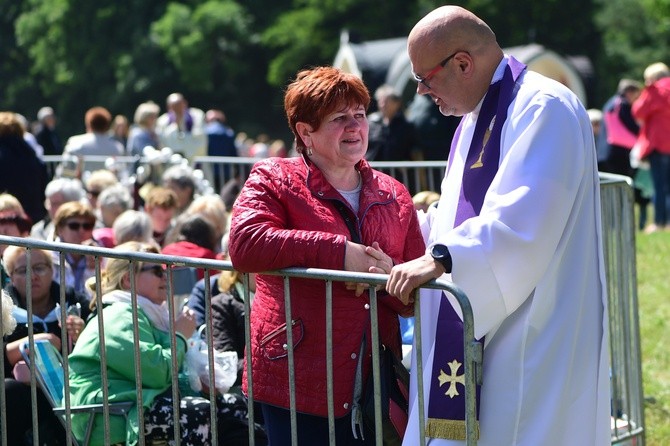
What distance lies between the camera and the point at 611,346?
596 centimetres

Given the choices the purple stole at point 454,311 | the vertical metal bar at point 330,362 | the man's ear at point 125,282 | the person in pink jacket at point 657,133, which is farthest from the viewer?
the person in pink jacket at point 657,133

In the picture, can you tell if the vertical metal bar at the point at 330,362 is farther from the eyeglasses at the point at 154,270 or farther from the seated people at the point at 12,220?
the seated people at the point at 12,220

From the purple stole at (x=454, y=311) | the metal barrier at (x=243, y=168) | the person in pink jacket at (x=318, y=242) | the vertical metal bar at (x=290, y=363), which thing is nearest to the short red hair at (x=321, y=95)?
the person in pink jacket at (x=318, y=242)

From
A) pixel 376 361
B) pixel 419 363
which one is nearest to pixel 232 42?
pixel 376 361

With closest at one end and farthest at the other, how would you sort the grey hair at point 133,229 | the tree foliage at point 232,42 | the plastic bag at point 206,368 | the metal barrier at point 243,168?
the plastic bag at point 206,368
the grey hair at point 133,229
the metal barrier at point 243,168
the tree foliage at point 232,42

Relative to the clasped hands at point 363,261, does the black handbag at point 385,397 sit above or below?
below

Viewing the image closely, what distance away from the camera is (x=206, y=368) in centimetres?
534

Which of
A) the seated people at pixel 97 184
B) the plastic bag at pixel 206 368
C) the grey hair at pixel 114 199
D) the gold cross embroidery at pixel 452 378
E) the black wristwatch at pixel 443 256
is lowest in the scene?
the plastic bag at pixel 206 368

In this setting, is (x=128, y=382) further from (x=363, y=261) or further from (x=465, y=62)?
(x=465, y=62)

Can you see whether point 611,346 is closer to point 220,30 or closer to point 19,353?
point 19,353

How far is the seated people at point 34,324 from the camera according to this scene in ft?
17.5

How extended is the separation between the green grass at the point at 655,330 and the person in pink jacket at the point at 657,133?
2.28ft

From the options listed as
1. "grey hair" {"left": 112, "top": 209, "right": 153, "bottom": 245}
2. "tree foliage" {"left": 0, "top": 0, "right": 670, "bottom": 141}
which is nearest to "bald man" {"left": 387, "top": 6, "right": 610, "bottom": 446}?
"grey hair" {"left": 112, "top": 209, "right": 153, "bottom": 245}

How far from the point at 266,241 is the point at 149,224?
383 centimetres
